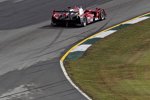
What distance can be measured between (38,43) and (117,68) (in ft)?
20.3

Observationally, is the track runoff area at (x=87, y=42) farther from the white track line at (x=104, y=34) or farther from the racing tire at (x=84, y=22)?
the racing tire at (x=84, y=22)

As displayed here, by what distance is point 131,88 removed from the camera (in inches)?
724

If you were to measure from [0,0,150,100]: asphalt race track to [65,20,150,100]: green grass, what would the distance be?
2.73 ft

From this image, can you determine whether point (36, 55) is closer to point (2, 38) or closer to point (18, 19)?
point (2, 38)

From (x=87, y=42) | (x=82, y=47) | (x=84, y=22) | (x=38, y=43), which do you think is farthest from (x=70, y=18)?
(x=82, y=47)

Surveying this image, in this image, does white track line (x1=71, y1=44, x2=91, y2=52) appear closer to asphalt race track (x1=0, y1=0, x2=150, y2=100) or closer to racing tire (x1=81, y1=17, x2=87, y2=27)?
asphalt race track (x1=0, y1=0, x2=150, y2=100)

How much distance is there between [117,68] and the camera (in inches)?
836

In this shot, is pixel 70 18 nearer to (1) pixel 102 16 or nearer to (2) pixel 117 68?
(1) pixel 102 16

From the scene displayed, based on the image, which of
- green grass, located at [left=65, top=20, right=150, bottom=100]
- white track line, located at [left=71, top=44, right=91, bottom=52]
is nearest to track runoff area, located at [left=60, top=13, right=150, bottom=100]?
white track line, located at [left=71, top=44, right=91, bottom=52]

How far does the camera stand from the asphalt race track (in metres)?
18.4

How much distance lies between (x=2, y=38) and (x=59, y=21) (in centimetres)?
373

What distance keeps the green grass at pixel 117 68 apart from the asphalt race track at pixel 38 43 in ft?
2.73

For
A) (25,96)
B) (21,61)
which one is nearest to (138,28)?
(21,61)

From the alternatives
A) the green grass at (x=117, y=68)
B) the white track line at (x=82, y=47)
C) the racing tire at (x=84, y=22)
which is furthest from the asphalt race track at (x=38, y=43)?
the green grass at (x=117, y=68)
